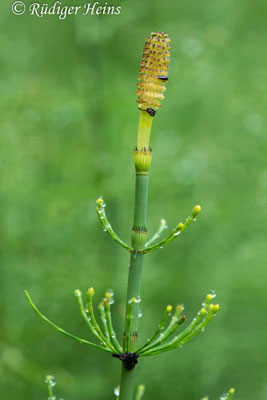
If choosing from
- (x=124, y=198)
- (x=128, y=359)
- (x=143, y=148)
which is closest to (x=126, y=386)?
(x=128, y=359)

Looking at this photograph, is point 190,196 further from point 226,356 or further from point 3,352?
point 3,352

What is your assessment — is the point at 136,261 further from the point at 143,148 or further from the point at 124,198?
the point at 124,198

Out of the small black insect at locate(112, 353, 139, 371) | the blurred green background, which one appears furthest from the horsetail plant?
the blurred green background

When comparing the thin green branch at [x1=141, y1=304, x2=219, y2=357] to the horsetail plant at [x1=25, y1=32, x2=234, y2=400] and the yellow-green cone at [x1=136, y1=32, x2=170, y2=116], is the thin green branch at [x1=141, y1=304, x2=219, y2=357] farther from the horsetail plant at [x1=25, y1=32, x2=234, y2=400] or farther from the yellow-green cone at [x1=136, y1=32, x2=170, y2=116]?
the yellow-green cone at [x1=136, y1=32, x2=170, y2=116]

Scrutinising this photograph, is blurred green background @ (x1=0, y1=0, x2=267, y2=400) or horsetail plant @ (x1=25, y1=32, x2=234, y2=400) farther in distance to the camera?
blurred green background @ (x1=0, y1=0, x2=267, y2=400)

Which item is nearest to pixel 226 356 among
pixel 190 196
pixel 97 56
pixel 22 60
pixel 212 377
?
pixel 212 377

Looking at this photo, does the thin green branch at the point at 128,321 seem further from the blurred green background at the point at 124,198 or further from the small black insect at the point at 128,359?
the blurred green background at the point at 124,198
